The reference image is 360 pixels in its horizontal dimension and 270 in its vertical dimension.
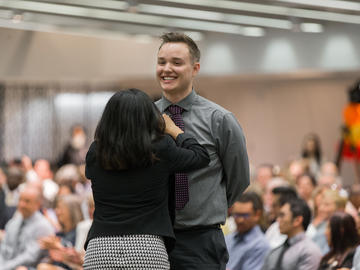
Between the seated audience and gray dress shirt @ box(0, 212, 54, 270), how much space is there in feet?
7.10

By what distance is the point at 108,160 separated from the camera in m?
3.01

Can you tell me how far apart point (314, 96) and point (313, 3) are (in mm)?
8151

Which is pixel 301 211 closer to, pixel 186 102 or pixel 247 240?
pixel 247 240

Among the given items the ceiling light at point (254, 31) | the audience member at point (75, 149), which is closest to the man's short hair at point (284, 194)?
the ceiling light at point (254, 31)

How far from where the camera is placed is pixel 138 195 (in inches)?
119

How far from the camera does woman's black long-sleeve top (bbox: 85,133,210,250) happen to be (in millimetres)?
3021

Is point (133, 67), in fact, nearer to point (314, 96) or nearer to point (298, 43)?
point (298, 43)

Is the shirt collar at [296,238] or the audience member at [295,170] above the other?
the shirt collar at [296,238]

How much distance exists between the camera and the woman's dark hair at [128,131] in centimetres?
299

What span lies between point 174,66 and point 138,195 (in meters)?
0.65

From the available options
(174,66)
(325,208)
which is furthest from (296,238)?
(174,66)

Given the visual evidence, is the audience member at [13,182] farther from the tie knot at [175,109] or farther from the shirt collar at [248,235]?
the tie knot at [175,109]

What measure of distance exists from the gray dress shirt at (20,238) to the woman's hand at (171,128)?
383cm

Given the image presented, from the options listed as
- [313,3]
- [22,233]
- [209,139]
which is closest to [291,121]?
[313,3]
